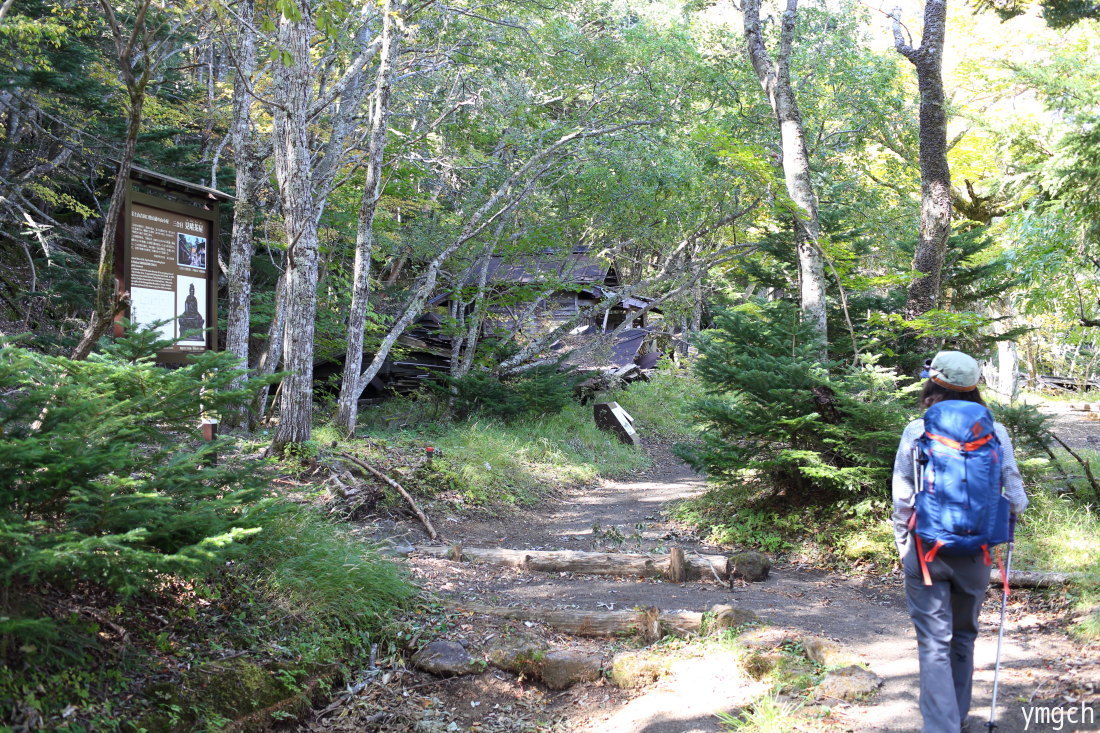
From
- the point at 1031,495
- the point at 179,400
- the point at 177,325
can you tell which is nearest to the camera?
the point at 179,400

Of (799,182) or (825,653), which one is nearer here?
(825,653)

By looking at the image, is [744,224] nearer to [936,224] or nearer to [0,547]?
[936,224]

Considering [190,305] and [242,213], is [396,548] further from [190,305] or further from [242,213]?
[242,213]

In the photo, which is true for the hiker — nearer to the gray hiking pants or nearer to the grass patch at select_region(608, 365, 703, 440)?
the gray hiking pants

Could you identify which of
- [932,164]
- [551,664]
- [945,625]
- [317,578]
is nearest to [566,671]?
[551,664]

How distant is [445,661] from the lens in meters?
4.89

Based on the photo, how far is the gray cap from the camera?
141 inches

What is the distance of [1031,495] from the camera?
24.7 feet

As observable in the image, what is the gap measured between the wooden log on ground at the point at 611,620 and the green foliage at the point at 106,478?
241 centimetres

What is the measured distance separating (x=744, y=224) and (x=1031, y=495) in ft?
42.9

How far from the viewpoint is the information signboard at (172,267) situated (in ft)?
19.6

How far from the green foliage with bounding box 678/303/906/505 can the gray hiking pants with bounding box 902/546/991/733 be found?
4040 millimetres

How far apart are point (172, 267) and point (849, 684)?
6.23m

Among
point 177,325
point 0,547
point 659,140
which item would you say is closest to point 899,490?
point 0,547
